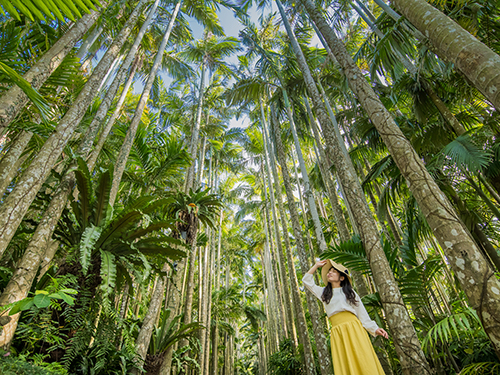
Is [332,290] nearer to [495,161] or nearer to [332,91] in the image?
[495,161]

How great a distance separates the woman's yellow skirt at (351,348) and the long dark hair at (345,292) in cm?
12

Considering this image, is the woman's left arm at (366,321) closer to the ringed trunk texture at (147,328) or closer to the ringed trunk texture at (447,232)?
the ringed trunk texture at (447,232)

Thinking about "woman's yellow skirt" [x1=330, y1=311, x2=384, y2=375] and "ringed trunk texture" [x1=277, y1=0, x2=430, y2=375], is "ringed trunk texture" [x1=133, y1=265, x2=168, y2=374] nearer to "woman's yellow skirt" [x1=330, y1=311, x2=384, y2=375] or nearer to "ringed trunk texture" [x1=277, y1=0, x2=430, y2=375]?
"woman's yellow skirt" [x1=330, y1=311, x2=384, y2=375]

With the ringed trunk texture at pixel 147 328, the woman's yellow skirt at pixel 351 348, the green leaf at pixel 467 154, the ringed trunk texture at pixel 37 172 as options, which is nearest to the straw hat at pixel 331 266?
the woman's yellow skirt at pixel 351 348

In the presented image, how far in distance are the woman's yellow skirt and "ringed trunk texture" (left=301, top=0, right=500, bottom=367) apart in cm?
28

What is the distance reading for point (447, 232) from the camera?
1.79 metres

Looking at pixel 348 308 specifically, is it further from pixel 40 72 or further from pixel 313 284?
pixel 40 72

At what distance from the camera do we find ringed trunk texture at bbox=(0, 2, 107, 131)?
2.23 meters

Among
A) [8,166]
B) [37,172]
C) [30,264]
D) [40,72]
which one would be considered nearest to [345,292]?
[30,264]

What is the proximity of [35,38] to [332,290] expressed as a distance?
632 centimetres

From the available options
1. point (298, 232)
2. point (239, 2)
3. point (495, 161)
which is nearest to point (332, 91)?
point (239, 2)

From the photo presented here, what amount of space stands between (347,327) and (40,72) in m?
3.95

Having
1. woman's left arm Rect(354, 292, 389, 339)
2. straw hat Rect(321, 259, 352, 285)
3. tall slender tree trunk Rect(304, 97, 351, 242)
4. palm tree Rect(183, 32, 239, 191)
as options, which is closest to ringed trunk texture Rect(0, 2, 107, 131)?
straw hat Rect(321, 259, 352, 285)

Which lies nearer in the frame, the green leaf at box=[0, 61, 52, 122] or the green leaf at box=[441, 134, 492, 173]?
the green leaf at box=[0, 61, 52, 122]
